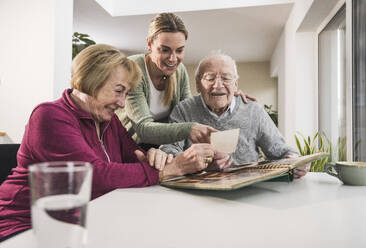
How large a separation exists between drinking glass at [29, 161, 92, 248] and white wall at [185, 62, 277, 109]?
7.79 metres

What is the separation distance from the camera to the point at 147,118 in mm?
1406

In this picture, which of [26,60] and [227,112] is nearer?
[227,112]

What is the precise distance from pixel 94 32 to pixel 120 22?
80 centimetres

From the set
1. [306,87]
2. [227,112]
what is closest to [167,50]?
[227,112]

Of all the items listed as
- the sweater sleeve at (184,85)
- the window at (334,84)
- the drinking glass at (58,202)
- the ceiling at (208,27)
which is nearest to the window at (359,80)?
the window at (334,84)

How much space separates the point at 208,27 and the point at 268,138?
3829mm

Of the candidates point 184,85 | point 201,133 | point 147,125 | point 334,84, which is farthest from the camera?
point 334,84

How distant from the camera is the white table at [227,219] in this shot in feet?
1.57

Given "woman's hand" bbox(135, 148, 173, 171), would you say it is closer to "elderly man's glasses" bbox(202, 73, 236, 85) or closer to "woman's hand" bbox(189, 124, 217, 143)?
"woman's hand" bbox(189, 124, 217, 143)

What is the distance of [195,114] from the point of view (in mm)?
1591

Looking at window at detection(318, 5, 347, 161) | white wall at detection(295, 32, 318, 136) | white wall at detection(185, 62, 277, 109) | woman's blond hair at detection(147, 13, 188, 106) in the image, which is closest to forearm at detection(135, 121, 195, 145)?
woman's blond hair at detection(147, 13, 188, 106)

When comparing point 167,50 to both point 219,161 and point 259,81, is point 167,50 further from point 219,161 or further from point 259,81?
point 259,81

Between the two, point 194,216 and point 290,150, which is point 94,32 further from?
point 194,216

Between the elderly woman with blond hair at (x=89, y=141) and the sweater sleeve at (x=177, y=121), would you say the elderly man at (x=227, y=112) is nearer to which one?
the sweater sleeve at (x=177, y=121)
